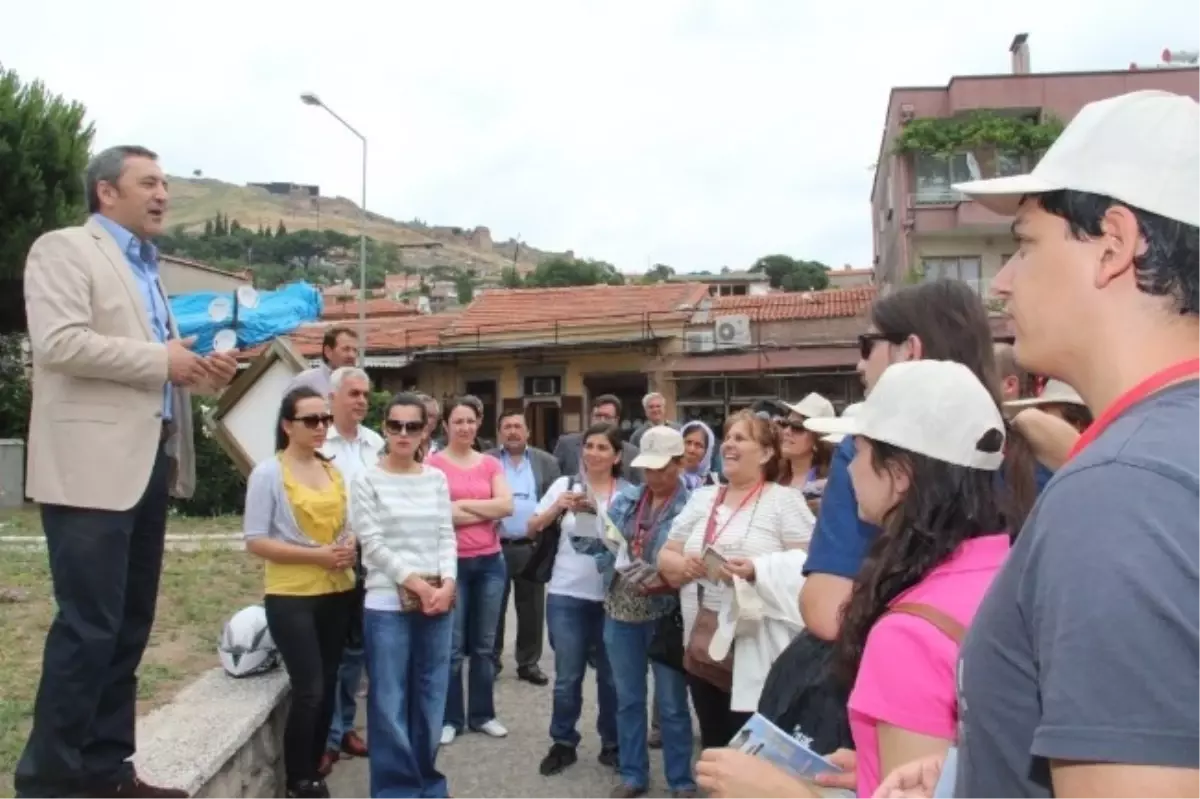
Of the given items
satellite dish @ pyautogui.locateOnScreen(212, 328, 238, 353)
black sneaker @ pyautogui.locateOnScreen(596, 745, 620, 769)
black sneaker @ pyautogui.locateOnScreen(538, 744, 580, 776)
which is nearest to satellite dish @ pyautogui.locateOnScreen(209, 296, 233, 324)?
satellite dish @ pyautogui.locateOnScreen(212, 328, 238, 353)

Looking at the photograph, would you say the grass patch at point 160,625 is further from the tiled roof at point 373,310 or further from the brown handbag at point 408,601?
the tiled roof at point 373,310

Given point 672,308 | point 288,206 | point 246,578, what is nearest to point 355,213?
point 288,206

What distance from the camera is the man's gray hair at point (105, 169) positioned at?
3.51m

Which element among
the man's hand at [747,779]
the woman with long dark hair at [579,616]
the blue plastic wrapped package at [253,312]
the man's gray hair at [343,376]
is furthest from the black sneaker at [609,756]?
the man's hand at [747,779]

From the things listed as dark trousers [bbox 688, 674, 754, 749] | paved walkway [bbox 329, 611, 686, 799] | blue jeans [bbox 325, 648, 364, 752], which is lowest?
paved walkway [bbox 329, 611, 686, 799]

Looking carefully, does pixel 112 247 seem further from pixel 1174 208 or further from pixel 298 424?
pixel 1174 208

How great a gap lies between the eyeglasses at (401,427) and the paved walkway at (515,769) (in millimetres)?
1862

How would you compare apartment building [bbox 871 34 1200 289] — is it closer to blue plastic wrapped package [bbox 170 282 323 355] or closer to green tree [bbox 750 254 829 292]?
blue plastic wrapped package [bbox 170 282 323 355]

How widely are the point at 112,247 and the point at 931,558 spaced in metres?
2.72

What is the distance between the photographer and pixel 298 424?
5211 millimetres

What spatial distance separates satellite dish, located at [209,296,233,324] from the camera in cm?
537

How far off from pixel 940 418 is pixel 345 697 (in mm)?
4824

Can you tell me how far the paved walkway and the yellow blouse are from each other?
1143 mm

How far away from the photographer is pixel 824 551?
2598 mm
